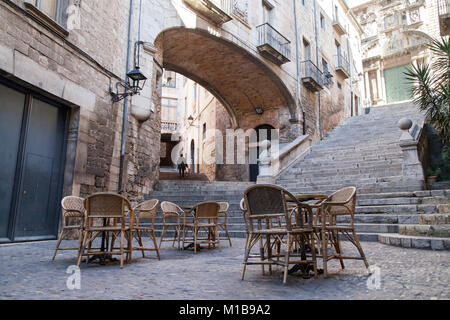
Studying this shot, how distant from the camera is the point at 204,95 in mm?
21422

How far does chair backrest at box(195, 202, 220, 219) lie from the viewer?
16.9ft

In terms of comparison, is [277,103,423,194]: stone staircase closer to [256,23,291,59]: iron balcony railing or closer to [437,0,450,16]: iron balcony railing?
[437,0,450,16]: iron balcony railing

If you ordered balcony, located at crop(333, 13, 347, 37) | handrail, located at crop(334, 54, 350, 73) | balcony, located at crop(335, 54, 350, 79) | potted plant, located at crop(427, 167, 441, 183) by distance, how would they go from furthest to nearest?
handrail, located at crop(334, 54, 350, 73) → balcony, located at crop(333, 13, 347, 37) → balcony, located at crop(335, 54, 350, 79) → potted plant, located at crop(427, 167, 441, 183)

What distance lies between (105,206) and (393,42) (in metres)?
28.0

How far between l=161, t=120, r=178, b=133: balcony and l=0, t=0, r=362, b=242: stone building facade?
13.5 meters

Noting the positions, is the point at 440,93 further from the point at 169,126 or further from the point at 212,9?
the point at 169,126

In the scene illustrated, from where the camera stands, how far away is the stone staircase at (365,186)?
6012 millimetres

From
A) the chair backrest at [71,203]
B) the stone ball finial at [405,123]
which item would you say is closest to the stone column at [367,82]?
the stone ball finial at [405,123]

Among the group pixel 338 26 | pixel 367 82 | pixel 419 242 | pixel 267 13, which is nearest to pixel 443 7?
pixel 338 26

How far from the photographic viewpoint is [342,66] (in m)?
21.5

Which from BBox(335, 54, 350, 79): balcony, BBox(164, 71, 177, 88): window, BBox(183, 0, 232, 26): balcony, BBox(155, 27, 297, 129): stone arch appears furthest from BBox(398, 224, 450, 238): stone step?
BBox(164, 71, 177, 88): window

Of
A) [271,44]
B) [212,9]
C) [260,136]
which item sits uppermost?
[271,44]

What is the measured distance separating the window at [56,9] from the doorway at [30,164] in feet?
5.55

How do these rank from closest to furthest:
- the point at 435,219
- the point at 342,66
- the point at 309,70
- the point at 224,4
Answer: the point at 435,219 → the point at 224,4 → the point at 309,70 → the point at 342,66
